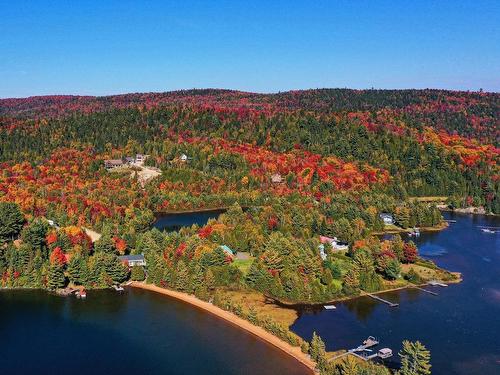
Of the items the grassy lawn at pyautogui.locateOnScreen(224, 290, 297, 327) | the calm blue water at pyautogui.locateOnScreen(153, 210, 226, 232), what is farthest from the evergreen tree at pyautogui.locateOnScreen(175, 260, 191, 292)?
the calm blue water at pyautogui.locateOnScreen(153, 210, 226, 232)

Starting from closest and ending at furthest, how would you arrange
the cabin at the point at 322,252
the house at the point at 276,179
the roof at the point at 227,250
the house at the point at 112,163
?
1. the roof at the point at 227,250
2. the cabin at the point at 322,252
3. the house at the point at 276,179
4. the house at the point at 112,163

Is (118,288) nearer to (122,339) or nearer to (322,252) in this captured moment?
(122,339)

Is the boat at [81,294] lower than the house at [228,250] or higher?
lower

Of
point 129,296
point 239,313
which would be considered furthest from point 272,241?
point 129,296

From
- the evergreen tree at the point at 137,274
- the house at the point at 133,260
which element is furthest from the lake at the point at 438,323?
the house at the point at 133,260

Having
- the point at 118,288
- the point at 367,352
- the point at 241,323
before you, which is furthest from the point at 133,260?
the point at 367,352

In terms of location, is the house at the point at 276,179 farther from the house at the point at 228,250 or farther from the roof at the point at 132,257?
the roof at the point at 132,257

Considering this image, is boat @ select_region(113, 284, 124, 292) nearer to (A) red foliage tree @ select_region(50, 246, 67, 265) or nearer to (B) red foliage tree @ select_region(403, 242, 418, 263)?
(A) red foliage tree @ select_region(50, 246, 67, 265)
